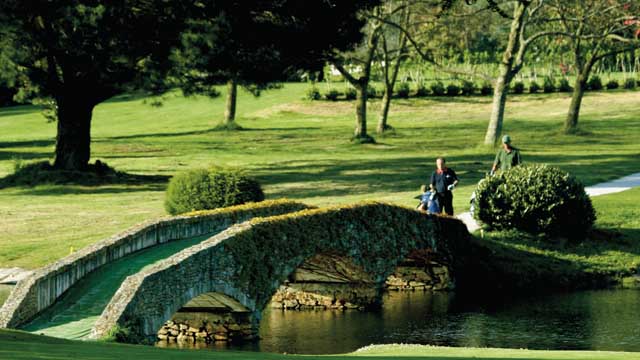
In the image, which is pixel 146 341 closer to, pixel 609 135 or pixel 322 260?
pixel 322 260

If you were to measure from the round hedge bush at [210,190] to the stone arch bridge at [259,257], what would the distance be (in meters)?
3.12

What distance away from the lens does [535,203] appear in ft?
118

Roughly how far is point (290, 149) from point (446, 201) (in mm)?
31080

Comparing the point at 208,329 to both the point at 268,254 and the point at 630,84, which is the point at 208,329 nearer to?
the point at 268,254

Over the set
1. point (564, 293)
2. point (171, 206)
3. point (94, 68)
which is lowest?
point (564, 293)

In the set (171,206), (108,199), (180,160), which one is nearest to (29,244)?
(171,206)

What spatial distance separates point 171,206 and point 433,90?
6546cm

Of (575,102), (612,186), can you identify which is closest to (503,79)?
(575,102)

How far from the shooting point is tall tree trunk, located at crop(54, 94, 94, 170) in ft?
149

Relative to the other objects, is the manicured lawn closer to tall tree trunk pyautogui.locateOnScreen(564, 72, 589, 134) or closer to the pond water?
the pond water

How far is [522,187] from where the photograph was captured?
35500mm

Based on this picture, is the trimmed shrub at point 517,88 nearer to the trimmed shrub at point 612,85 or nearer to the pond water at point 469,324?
the trimmed shrub at point 612,85

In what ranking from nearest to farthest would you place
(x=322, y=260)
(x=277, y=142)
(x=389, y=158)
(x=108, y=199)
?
(x=322, y=260) < (x=108, y=199) < (x=389, y=158) < (x=277, y=142)

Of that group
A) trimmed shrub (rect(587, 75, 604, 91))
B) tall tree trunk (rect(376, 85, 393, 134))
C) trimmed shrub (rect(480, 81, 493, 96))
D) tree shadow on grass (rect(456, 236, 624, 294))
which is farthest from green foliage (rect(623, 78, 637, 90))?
tree shadow on grass (rect(456, 236, 624, 294))
